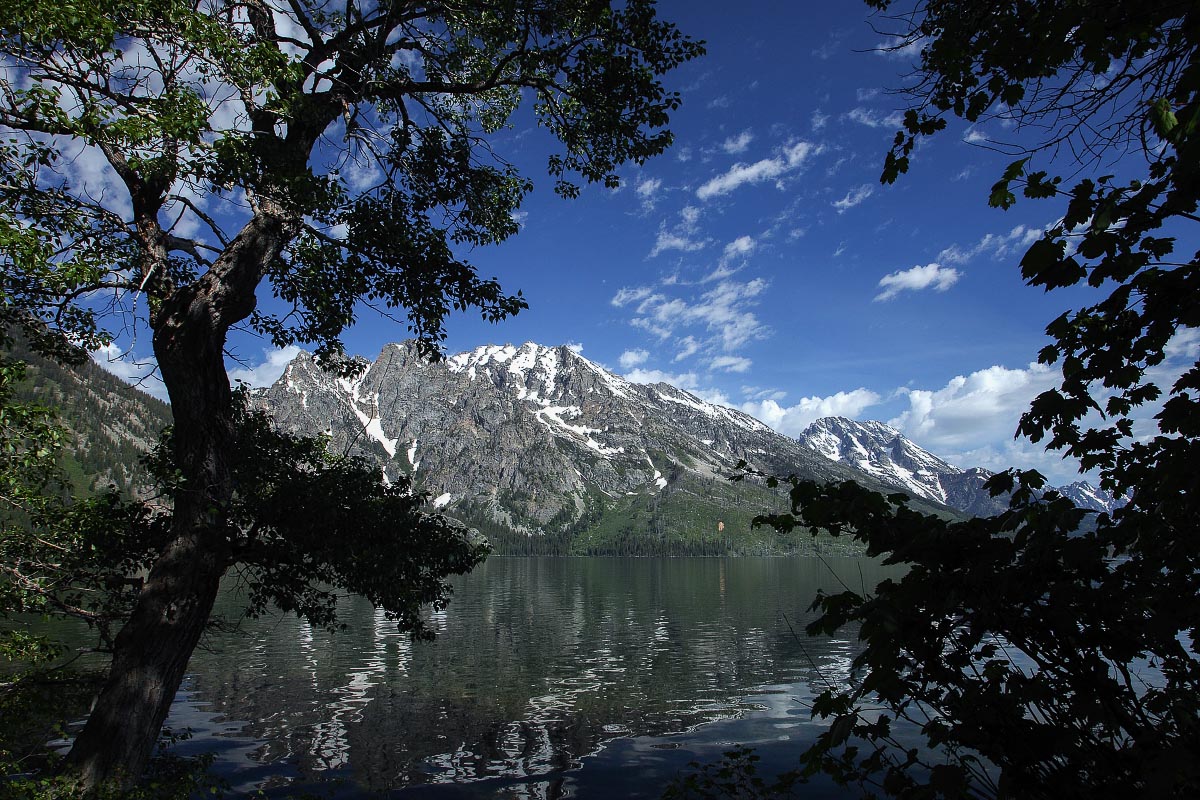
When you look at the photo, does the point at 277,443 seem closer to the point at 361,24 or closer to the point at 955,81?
the point at 361,24

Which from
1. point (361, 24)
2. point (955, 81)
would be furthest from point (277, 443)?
point (955, 81)

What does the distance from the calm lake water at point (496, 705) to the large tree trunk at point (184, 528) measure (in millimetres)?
6283

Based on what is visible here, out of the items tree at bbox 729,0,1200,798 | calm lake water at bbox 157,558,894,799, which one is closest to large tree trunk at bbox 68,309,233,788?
calm lake water at bbox 157,558,894,799

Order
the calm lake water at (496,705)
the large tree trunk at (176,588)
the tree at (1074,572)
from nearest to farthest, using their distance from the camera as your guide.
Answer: the tree at (1074,572)
the large tree trunk at (176,588)
the calm lake water at (496,705)

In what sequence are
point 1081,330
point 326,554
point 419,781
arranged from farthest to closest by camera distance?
point 419,781
point 326,554
point 1081,330

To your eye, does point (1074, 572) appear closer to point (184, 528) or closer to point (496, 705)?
point (184, 528)

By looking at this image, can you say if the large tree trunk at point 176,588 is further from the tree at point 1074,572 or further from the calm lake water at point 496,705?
the tree at point 1074,572

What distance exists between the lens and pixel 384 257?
10180 millimetres

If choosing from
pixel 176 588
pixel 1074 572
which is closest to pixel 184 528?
pixel 176 588

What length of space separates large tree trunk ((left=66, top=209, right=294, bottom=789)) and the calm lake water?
6.28m

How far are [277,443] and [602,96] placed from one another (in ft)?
35.1

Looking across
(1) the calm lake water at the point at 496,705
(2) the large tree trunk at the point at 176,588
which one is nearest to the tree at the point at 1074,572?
(1) the calm lake water at the point at 496,705

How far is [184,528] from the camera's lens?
28.3 ft

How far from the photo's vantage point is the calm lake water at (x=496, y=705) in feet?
78.9
